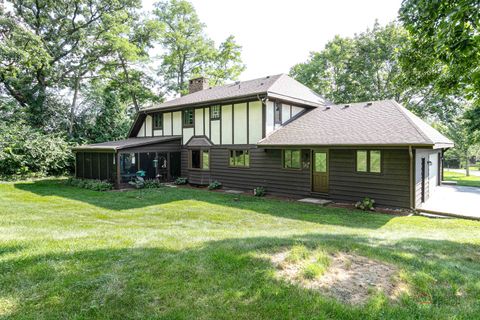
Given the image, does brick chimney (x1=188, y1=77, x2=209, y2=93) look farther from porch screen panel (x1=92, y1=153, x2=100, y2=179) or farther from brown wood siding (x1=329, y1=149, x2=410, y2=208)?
brown wood siding (x1=329, y1=149, x2=410, y2=208)

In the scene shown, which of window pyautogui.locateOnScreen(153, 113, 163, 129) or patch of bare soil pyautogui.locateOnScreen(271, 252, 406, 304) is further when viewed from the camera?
window pyautogui.locateOnScreen(153, 113, 163, 129)

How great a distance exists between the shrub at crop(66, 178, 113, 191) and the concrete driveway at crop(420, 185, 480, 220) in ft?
44.9

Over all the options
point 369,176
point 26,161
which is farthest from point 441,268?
point 26,161

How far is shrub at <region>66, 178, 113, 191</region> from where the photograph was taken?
14.3m

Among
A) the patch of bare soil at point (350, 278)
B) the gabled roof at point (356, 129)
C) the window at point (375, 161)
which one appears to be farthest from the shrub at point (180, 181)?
the patch of bare soil at point (350, 278)

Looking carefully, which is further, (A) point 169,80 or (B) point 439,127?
(A) point 169,80

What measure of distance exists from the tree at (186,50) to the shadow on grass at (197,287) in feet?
83.4

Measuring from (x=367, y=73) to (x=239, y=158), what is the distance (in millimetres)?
17988

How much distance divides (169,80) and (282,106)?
1861 cm

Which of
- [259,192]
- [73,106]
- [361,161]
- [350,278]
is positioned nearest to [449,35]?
[350,278]

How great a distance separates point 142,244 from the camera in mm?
4938

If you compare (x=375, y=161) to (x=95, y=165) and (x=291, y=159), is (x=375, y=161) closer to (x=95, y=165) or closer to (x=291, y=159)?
(x=291, y=159)

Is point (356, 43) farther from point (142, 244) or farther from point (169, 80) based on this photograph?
point (142, 244)

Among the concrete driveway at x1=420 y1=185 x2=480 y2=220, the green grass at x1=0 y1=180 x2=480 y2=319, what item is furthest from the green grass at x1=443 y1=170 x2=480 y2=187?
the green grass at x1=0 y1=180 x2=480 y2=319
